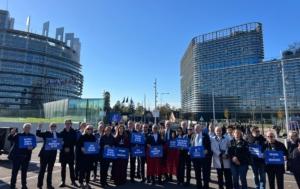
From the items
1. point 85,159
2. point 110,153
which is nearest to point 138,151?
point 110,153

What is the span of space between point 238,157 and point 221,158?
0.59 metres

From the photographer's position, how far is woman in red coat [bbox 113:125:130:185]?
635 centimetres

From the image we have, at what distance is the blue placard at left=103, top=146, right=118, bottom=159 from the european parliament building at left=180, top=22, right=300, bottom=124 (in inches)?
3008

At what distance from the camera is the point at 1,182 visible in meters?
6.34

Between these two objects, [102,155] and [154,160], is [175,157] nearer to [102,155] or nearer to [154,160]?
[154,160]

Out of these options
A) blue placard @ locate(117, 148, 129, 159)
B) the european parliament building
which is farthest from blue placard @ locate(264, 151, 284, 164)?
the european parliament building

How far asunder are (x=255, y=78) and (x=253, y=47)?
14655mm

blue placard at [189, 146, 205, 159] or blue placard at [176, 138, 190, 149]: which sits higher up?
blue placard at [176, 138, 190, 149]

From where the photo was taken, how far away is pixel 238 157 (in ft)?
17.0

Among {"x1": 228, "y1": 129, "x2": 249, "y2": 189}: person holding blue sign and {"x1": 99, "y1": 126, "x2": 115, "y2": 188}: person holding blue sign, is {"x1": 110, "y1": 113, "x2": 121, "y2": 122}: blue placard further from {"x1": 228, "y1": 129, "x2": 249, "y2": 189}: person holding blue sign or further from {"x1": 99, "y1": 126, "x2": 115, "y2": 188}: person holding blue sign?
{"x1": 228, "y1": 129, "x2": 249, "y2": 189}: person holding blue sign

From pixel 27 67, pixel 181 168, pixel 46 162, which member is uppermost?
pixel 27 67

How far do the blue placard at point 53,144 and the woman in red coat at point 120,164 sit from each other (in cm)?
193

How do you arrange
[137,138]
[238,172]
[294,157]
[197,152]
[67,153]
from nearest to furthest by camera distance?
[294,157]
[238,172]
[197,152]
[67,153]
[137,138]

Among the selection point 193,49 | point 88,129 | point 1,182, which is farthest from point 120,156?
point 193,49
